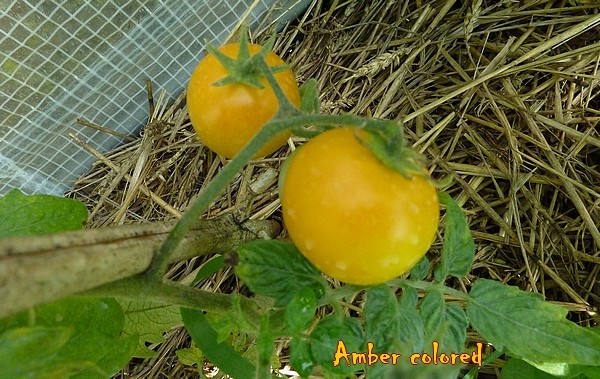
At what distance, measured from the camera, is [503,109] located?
122cm

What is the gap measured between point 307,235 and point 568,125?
86cm

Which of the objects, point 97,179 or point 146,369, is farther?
point 97,179

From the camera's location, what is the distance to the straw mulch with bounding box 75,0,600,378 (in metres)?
1.18

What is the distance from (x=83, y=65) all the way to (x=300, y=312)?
0.94 m

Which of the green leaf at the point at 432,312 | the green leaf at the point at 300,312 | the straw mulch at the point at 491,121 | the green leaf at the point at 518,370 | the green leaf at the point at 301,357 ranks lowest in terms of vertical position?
the green leaf at the point at 518,370

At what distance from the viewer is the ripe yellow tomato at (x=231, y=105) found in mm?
705

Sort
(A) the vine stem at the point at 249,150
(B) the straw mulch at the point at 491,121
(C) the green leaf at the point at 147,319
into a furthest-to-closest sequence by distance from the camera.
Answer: (B) the straw mulch at the point at 491,121 < (C) the green leaf at the point at 147,319 < (A) the vine stem at the point at 249,150

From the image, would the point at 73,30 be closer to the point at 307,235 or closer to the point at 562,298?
the point at 307,235

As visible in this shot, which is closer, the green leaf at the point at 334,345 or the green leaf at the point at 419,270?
the green leaf at the point at 334,345

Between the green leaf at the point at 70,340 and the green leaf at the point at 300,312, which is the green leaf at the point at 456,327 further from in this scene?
the green leaf at the point at 70,340

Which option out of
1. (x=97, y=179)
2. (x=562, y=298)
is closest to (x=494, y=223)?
(x=562, y=298)

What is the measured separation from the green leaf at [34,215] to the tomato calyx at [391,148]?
1.56 ft

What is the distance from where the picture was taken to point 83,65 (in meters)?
1.30

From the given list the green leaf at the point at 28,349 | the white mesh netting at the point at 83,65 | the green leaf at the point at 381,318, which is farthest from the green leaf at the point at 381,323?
the white mesh netting at the point at 83,65
